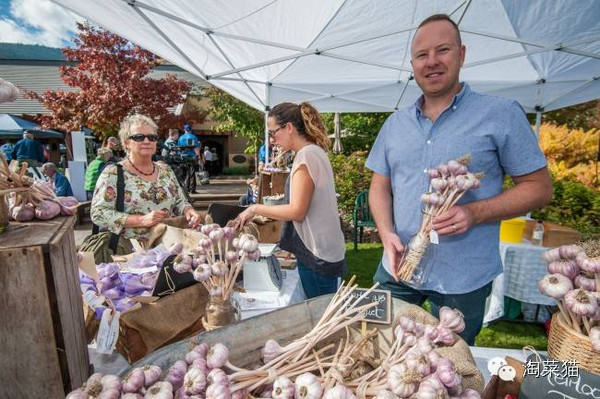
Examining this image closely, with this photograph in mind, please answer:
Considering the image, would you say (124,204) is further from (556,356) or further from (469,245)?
(556,356)

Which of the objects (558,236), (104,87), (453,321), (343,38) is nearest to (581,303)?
(453,321)

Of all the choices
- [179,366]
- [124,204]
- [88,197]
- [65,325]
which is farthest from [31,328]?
[88,197]

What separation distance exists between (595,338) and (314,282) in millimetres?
1311

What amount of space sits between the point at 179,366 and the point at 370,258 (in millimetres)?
4902

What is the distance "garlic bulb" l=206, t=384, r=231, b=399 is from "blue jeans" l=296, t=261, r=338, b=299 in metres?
1.39

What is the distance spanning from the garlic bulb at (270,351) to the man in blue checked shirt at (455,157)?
680 millimetres

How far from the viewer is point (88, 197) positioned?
8.78 meters

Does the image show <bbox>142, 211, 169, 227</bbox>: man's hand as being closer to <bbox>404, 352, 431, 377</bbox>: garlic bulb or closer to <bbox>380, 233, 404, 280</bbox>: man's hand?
<bbox>380, 233, 404, 280</bbox>: man's hand

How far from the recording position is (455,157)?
1325mm

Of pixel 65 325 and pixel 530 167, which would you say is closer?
pixel 65 325

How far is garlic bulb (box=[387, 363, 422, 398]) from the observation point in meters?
0.60

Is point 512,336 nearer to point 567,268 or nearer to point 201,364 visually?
point 567,268

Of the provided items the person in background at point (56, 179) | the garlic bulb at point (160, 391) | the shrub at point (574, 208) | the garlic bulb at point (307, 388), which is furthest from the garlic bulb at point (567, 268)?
the person in background at point (56, 179)

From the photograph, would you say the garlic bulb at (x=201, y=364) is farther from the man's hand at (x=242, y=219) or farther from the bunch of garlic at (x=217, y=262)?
the man's hand at (x=242, y=219)
